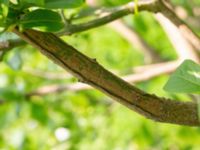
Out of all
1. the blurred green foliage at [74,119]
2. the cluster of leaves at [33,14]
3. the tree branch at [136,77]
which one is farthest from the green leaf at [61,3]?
the blurred green foliage at [74,119]

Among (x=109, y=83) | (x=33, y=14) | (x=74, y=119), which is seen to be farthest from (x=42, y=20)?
(x=74, y=119)

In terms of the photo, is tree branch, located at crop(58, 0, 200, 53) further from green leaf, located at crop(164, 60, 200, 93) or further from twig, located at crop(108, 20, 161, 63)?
twig, located at crop(108, 20, 161, 63)

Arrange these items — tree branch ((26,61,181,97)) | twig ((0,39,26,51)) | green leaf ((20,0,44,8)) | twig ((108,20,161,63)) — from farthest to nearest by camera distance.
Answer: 1. twig ((108,20,161,63))
2. tree branch ((26,61,181,97))
3. twig ((0,39,26,51))
4. green leaf ((20,0,44,8))

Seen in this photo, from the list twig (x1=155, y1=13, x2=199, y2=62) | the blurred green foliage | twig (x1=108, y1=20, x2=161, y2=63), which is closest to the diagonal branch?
twig (x1=155, y1=13, x2=199, y2=62)

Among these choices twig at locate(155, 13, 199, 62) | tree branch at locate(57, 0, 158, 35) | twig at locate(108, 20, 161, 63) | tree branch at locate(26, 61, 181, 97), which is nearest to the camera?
tree branch at locate(57, 0, 158, 35)

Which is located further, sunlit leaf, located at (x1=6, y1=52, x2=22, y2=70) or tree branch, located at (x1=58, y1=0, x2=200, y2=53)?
sunlit leaf, located at (x1=6, y1=52, x2=22, y2=70)

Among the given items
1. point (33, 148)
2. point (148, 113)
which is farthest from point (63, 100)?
point (148, 113)
